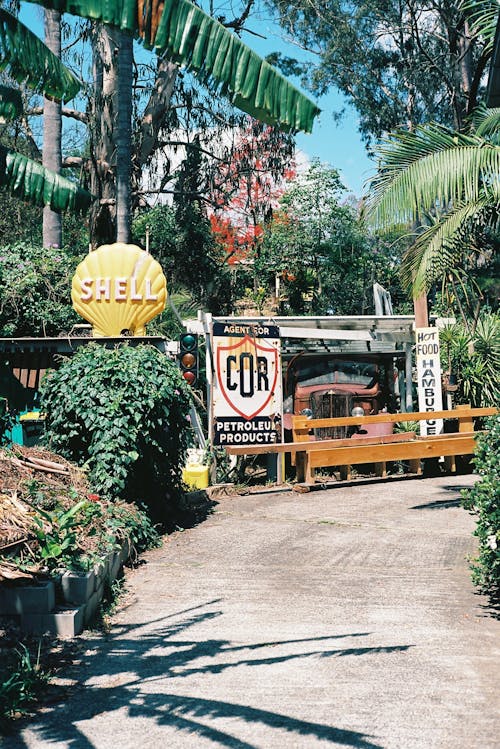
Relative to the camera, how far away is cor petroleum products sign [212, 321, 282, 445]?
47.7ft

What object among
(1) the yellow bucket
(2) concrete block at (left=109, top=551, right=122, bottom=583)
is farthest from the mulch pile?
(1) the yellow bucket

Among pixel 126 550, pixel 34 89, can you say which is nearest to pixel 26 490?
pixel 126 550

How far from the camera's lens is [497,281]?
19.9 metres

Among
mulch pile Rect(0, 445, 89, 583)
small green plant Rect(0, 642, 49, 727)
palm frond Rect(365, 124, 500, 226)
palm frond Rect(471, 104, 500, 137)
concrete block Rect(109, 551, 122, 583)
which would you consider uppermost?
palm frond Rect(471, 104, 500, 137)

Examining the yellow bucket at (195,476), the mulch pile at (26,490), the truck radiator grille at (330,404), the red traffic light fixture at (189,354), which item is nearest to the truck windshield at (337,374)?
the truck radiator grille at (330,404)

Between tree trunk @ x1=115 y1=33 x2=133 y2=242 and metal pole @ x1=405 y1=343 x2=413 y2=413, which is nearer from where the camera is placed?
tree trunk @ x1=115 y1=33 x2=133 y2=242

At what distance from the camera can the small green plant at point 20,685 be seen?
5023 millimetres

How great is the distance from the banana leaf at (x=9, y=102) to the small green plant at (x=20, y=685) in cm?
609

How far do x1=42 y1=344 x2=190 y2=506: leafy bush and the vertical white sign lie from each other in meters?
6.81

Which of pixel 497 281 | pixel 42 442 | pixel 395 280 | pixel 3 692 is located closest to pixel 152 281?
pixel 42 442

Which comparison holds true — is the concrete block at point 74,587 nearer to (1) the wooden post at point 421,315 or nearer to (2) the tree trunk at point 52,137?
(1) the wooden post at point 421,315

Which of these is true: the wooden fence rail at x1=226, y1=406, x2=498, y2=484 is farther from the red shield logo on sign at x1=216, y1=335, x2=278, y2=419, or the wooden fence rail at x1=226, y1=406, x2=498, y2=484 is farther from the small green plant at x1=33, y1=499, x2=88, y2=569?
the small green plant at x1=33, y1=499, x2=88, y2=569

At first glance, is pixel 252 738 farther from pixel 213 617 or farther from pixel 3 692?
pixel 213 617

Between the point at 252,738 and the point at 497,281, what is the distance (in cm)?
1684
